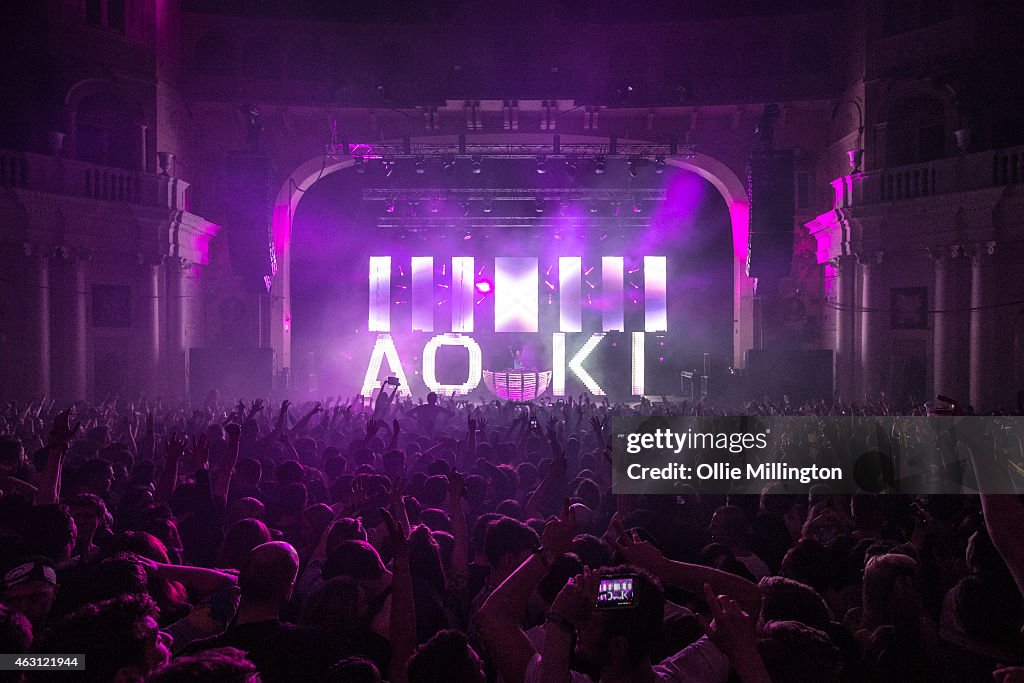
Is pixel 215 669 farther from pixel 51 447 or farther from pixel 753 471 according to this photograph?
pixel 753 471

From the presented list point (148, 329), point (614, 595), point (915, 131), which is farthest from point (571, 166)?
point (614, 595)

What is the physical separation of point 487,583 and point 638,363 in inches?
879

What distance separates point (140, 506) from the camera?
17.9 feet

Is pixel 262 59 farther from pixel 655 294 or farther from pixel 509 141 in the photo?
pixel 655 294

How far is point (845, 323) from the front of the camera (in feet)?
67.1

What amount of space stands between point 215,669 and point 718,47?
76.3ft

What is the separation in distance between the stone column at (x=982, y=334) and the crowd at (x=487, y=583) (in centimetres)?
1251

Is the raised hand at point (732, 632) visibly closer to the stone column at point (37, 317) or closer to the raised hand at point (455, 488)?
the raised hand at point (455, 488)

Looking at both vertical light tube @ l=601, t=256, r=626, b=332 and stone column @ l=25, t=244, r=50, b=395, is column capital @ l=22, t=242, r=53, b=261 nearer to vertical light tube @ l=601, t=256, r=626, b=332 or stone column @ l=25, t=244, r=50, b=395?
stone column @ l=25, t=244, r=50, b=395

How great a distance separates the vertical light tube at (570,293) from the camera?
26516 mm

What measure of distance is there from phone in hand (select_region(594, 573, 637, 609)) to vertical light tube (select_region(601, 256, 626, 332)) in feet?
78.4

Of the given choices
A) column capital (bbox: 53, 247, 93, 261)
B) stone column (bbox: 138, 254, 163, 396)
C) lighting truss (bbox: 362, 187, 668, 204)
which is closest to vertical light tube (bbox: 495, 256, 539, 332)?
lighting truss (bbox: 362, 187, 668, 204)

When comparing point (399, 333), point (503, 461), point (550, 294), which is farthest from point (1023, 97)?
point (399, 333)

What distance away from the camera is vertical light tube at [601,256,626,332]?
26.3 metres
